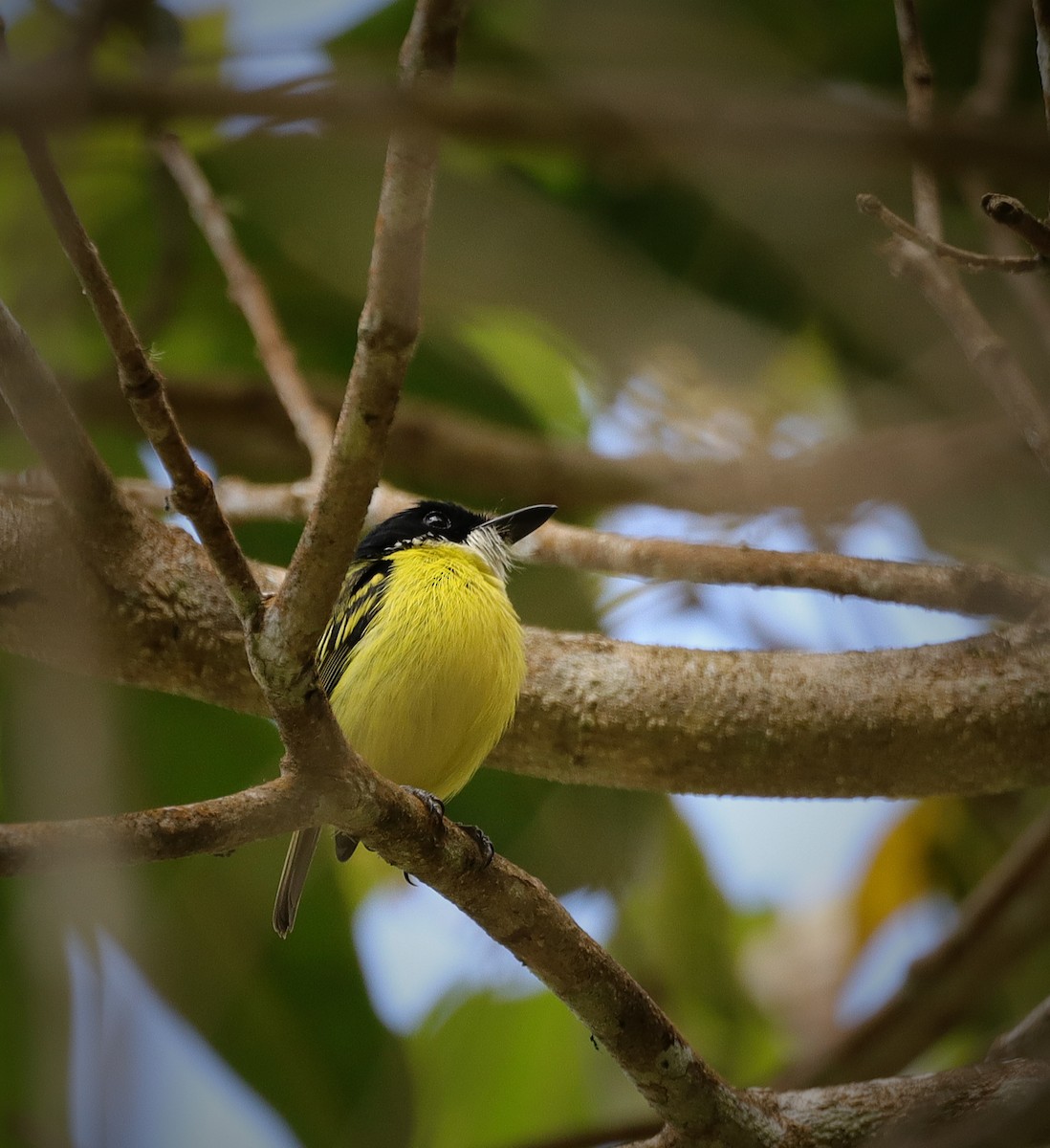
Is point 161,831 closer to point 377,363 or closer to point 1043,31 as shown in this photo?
point 377,363

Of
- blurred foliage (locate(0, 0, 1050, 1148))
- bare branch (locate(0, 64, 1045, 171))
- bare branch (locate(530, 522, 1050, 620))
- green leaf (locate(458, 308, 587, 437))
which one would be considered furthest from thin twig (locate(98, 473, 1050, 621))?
bare branch (locate(0, 64, 1045, 171))

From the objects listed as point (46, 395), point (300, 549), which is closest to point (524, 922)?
point (300, 549)

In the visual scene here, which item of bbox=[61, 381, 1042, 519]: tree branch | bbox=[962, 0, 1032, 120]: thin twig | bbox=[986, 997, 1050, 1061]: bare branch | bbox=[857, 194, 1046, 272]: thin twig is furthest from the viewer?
bbox=[61, 381, 1042, 519]: tree branch

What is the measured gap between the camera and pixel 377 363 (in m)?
1.63

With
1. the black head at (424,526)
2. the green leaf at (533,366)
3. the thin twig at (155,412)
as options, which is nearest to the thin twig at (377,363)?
the thin twig at (155,412)

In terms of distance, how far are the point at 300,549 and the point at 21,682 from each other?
241cm

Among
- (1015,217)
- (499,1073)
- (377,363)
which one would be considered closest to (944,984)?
(499,1073)

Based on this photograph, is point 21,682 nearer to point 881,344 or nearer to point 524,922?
point 524,922

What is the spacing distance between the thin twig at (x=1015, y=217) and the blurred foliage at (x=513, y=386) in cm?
163

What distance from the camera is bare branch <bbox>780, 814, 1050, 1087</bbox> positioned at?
4023 millimetres

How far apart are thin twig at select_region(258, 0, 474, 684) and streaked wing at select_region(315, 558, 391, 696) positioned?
5.01ft

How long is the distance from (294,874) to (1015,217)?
2339mm

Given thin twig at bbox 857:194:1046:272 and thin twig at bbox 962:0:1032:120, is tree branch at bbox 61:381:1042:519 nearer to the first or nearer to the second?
thin twig at bbox 962:0:1032:120

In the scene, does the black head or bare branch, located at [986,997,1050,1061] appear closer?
bare branch, located at [986,997,1050,1061]
